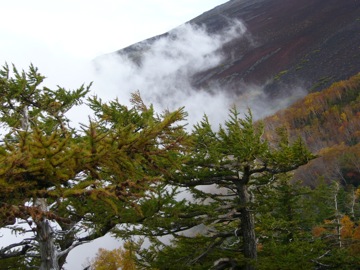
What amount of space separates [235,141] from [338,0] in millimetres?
197185

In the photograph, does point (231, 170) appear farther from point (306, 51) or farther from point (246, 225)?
point (306, 51)

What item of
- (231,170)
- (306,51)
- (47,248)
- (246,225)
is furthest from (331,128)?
(47,248)

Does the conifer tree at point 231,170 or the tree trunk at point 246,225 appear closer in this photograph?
the conifer tree at point 231,170

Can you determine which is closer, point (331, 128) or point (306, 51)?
point (331, 128)

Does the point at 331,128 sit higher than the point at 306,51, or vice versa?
the point at 306,51

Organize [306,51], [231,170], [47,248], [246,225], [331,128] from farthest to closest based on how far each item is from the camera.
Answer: [306,51], [331,128], [246,225], [231,170], [47,248]

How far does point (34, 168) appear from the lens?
10.7 feet

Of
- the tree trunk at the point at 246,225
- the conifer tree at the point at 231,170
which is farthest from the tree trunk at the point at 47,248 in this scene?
the tree trunk at the point at 246,225

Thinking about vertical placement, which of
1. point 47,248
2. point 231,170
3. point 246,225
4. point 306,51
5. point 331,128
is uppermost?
point 306,51

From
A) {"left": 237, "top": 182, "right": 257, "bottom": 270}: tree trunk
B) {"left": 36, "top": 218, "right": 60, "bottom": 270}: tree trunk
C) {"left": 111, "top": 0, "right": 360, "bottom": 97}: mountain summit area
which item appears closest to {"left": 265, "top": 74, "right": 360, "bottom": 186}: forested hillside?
{"left": 111, "top": 0, "right": 360, "bottom": 97}: mountain summit area

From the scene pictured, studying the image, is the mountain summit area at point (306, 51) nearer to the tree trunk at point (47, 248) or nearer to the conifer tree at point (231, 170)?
the conifer tree at point (231, 170)

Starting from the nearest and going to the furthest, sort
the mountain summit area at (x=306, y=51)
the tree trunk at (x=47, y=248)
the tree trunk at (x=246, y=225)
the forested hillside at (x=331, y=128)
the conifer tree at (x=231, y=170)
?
the tree trunk at (x=47, y=248) < the conifer tree at (x=231, y=170) < the tree trunk at (x=246, y=225) < the forested hillside at (x=331, y=128) < the mountain summit area at (x=306, y=51)

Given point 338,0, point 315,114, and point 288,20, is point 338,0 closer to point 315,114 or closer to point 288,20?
point 288,20

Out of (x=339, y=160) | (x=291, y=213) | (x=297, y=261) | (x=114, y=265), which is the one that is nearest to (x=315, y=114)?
(x=339, y=160)
